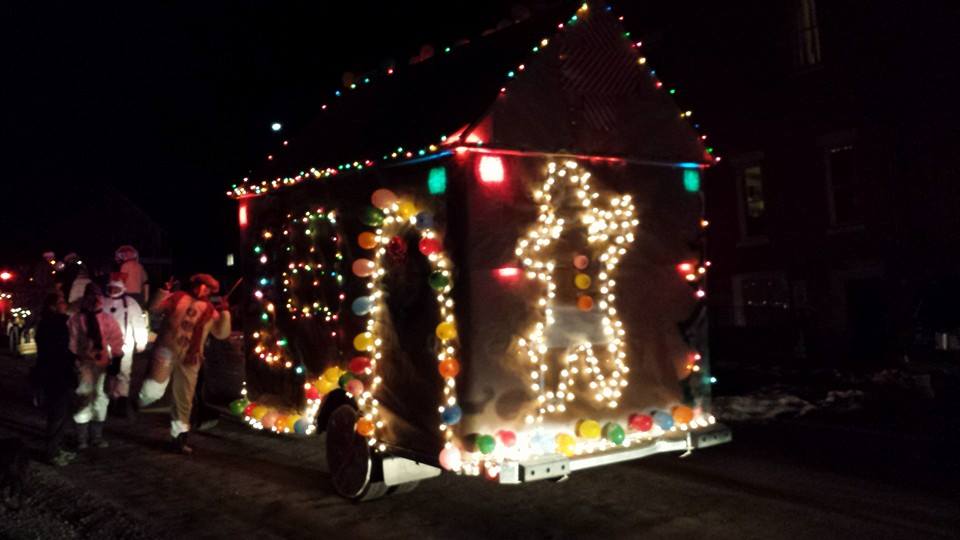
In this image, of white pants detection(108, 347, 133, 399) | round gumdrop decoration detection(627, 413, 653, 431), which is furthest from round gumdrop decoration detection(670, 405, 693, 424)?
white pants detection(108, 347, 133, 399)

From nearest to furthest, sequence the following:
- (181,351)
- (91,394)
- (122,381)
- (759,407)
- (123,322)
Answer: (181,351)
(91,394)
(122,381)
(123,322)
(759,407)

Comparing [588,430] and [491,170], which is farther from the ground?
[491,170]

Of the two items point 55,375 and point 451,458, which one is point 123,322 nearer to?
point 55,375

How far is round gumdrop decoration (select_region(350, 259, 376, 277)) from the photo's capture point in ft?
21.9

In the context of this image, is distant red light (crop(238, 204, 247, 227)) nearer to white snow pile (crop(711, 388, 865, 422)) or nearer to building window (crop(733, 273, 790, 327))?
white snow pile (crop(711, 388, 865, 422))

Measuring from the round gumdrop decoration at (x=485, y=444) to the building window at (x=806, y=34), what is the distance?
14836mm

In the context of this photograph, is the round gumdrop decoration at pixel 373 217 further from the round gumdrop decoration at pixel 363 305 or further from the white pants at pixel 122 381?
the white pants at pixel 122 381

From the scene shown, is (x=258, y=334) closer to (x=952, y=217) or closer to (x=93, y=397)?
(x=93, y=397)

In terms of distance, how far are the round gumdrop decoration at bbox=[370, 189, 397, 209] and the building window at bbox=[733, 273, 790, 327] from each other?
44.0 feet

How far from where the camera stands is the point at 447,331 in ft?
19.6

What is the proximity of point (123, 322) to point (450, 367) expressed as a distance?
20.2ft

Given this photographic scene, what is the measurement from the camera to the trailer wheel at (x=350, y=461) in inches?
266

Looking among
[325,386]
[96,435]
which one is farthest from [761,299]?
[96,435]

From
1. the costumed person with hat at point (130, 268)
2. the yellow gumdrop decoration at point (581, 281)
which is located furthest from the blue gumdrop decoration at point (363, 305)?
the costumed person with hat at point (130, 268)
